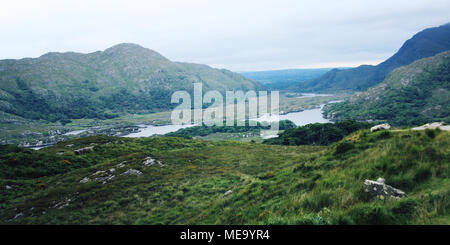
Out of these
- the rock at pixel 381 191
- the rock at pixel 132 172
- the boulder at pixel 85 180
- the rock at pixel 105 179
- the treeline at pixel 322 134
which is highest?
the rock at pixel 381 191

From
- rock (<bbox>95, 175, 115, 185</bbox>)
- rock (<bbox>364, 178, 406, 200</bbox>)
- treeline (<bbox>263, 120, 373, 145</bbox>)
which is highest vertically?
rock (<bbox>364, 178, 406, 200</bbox>)

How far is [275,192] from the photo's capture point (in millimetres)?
13594

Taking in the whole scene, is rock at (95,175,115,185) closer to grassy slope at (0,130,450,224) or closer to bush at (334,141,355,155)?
grassy slope at (0,130,450,224)

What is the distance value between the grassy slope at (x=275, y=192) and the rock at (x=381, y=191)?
1.03 ft

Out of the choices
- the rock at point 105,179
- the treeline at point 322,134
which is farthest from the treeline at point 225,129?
the rock at point 105,179

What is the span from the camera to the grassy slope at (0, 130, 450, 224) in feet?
26.4

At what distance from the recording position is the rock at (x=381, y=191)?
8680 mm

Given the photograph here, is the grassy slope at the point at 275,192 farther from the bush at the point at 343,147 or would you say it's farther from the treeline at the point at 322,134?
the treeline at the point at 322,134

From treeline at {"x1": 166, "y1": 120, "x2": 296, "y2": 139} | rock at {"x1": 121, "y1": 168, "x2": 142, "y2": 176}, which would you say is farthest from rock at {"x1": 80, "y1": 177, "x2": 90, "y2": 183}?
treeline at {"x1": 166, "y1": 120, "x2": 296, "y2": 139}

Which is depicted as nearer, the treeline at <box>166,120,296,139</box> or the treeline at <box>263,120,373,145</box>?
the treeline at <box>263,120,373,145</box>

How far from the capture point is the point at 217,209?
49.3 feet

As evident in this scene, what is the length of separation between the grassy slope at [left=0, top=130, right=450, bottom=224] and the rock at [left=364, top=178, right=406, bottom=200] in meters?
0.31
